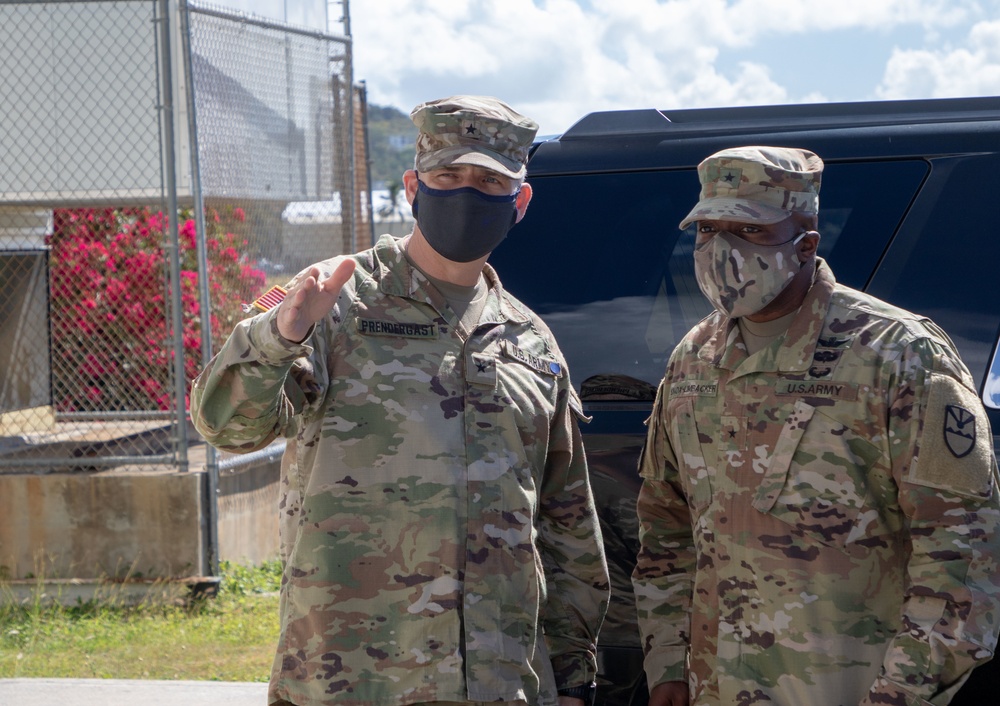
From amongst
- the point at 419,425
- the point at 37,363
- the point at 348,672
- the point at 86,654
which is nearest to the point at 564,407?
the point at 419,425

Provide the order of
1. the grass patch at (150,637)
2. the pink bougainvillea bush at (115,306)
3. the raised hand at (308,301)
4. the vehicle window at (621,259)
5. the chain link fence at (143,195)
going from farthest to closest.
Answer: the pink bougainvillea bush at (115,306) → the chain link fence at (143,195) → the grass patch at (150,637) → the vehicle window at (621,259) → the raised hand at (308,301)

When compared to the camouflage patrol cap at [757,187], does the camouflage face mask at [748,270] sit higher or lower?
lower

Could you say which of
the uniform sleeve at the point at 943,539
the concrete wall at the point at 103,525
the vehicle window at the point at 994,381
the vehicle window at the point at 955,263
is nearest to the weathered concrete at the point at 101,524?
the concrete wall at the point at 103,525

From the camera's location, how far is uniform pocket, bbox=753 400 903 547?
2.14m

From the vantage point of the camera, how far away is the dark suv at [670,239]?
259 cm

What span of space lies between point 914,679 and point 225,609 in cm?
439

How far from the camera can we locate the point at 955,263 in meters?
2.58

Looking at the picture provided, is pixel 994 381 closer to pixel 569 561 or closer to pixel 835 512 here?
pixel 835 512

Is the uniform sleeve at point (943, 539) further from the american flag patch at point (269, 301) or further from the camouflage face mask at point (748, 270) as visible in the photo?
the american flag patch at point (269, 301)

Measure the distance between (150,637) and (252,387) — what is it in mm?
3826

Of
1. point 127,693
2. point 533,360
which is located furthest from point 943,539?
point 127,693

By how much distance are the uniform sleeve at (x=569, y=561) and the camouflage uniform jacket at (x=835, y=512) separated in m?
0.17

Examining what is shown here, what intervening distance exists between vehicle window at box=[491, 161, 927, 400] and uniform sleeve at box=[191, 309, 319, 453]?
861 millimetres

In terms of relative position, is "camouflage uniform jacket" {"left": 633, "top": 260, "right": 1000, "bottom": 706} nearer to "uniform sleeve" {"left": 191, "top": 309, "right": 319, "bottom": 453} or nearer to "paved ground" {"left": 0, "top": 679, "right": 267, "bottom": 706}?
"uniform sleeve" {"left": 191, "top": 309, "right": 319, "bottom": 453}
